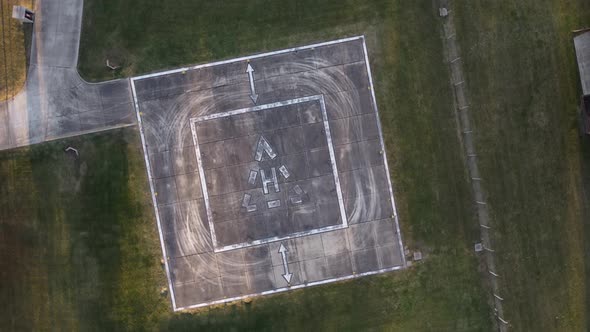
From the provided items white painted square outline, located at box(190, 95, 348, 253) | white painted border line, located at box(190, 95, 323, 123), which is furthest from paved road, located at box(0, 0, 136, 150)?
white painted square outline, located at box(190, 95, 348, 253)

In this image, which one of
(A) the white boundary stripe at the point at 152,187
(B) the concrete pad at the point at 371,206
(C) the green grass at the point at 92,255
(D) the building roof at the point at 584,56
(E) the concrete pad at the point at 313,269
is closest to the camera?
(D) the building roof at the point at 584,56

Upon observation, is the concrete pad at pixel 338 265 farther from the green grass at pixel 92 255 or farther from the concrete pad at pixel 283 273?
the green grass at pixel 92 255

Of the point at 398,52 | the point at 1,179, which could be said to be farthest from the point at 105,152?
the point at 398,52

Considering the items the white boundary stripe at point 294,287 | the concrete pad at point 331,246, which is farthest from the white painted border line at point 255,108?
the white boundary stripe at point 294,287

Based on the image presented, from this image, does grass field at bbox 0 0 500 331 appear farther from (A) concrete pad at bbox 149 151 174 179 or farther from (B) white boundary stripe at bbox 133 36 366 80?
(A) concrete pad at bbox 149 151 174 179

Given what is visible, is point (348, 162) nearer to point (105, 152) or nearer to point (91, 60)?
point (105, 152)

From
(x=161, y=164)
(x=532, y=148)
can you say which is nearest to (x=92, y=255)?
(x=161, y=164)

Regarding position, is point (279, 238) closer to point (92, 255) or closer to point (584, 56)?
point (92, 255)
